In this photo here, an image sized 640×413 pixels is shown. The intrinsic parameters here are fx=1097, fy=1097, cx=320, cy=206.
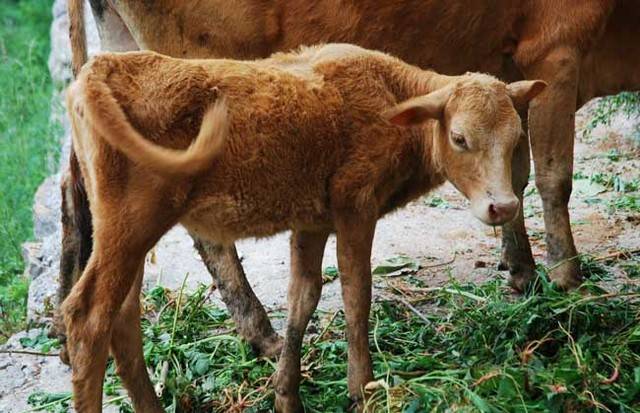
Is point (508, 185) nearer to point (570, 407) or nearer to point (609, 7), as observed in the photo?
point (570, 407)

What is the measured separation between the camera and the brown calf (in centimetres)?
481

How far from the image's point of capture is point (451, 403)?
504cm

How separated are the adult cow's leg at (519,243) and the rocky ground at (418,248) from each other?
33 cm

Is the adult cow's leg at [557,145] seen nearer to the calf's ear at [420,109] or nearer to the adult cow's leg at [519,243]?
the adult cow's leg at [519,243]

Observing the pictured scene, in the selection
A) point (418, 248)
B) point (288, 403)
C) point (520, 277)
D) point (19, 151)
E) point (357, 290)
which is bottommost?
point (288, 403)

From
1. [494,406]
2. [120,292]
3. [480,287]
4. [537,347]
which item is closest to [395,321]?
[480,287]

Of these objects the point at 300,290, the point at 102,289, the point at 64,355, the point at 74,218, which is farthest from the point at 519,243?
the point at 102,289

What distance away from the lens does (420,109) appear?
515 cm

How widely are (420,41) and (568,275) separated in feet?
5.75

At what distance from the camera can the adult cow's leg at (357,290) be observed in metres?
5.38

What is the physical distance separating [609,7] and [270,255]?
9.98 ft

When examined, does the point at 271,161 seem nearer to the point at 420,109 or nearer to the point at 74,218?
the point at 420,109

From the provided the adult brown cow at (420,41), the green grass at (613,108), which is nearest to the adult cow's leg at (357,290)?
the adult brown cow at (420,41)

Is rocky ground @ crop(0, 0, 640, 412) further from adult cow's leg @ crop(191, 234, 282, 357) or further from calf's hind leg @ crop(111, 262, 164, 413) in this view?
calf's hind leg @ crop(111, 262, 164, 413)
